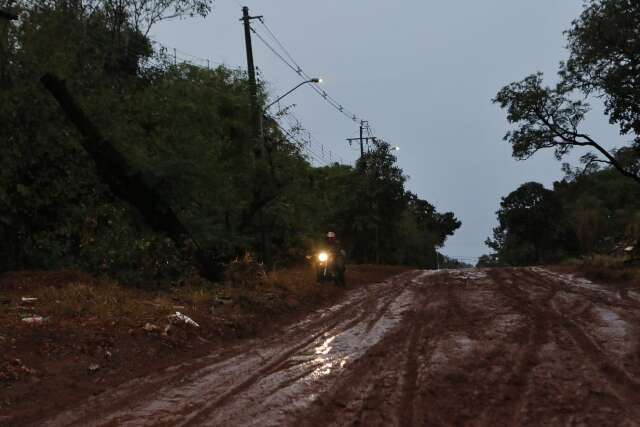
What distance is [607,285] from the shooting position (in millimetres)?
14625

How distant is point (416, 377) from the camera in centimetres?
581

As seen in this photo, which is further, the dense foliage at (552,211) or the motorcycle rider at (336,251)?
the dense foliage at (552,211)

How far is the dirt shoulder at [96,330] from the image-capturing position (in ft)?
20.4

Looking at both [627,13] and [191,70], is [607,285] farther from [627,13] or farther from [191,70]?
[191,70]

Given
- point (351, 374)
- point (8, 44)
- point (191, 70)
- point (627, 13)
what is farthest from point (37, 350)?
point (191, 70)

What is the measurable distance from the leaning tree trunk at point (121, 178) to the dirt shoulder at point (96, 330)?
5.45ft

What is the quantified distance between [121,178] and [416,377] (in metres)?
9.23

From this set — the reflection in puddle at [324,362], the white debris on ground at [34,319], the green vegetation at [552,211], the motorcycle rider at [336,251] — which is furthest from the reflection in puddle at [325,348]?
the green vegetation at [552,211]

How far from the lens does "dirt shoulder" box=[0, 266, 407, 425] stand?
20.4 feet

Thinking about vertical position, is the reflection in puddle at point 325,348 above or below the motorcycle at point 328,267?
below

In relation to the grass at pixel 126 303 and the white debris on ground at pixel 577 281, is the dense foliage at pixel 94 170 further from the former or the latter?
the white debris on ground at pixel 577 281

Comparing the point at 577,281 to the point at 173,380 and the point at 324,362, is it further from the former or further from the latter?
the point at 173,380

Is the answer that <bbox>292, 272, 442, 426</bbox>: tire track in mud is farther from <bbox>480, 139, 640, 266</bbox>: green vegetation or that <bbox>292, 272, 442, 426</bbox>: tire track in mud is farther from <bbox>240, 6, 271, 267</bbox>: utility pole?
<bbox>480, 139, 640, 266</bbox>: green vegetation

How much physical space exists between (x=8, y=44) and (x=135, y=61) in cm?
1375
